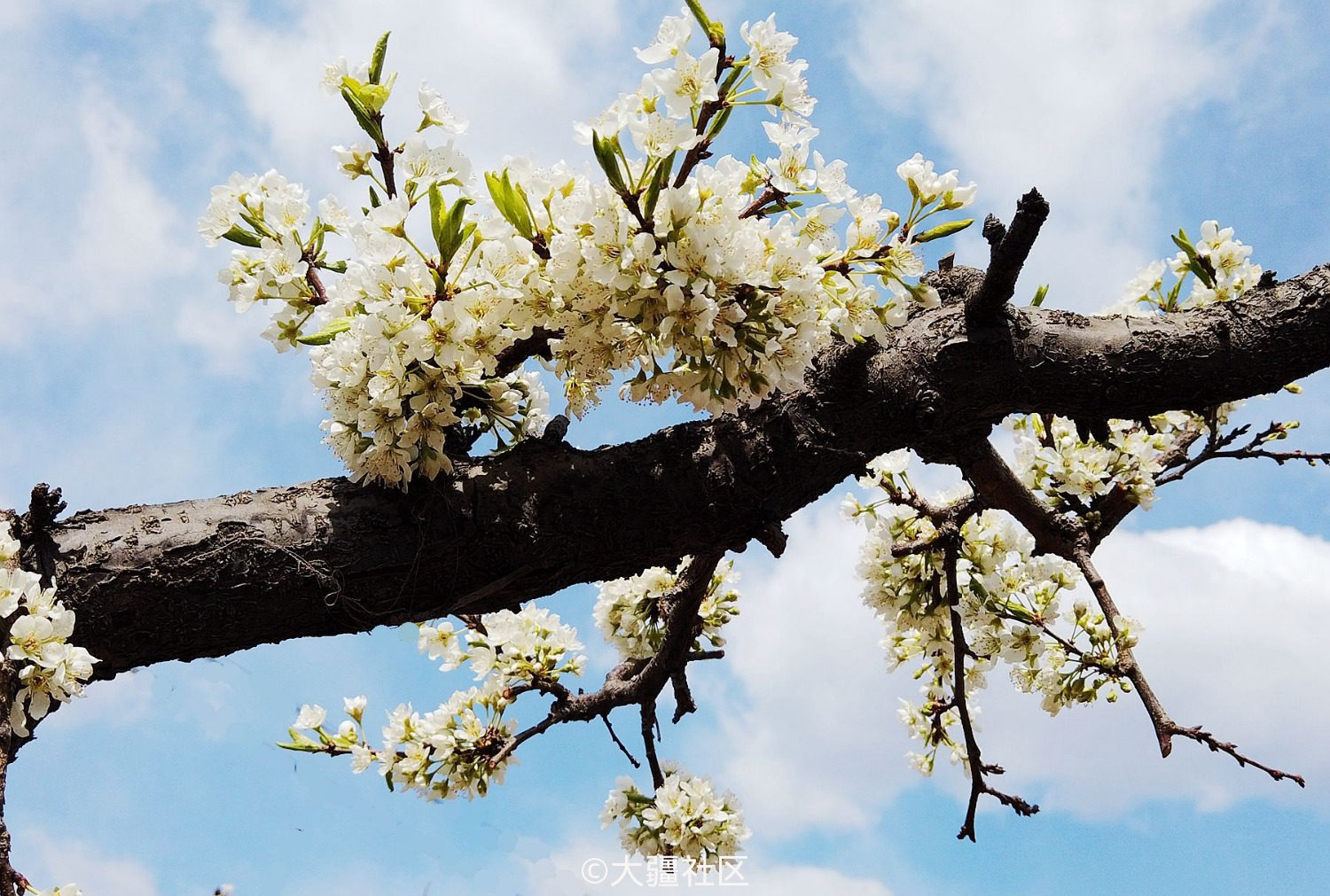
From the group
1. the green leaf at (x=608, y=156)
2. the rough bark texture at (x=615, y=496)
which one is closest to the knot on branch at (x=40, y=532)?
the rough bark texture at (x=615, y=496)

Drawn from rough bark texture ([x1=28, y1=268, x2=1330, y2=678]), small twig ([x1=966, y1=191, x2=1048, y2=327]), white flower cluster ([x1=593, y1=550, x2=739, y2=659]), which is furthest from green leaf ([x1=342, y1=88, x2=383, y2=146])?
white flower cluster ([x1=593, y1=550, x2=739, y2=659])

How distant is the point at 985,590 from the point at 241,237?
249 cm

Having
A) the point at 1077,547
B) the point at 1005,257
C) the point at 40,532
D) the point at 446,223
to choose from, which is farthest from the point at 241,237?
the point at 1077,547

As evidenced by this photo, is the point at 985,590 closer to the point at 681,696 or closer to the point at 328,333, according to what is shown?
the point at 681,696

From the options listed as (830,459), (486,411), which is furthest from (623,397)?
(830,459)

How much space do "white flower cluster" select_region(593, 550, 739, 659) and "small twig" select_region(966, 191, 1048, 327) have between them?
174 centimetres

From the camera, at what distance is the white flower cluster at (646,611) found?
12.9 ft

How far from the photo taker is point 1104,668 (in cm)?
329

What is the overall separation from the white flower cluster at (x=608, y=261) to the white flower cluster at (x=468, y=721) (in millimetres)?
1576

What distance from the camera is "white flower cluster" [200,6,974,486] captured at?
5.99 ft

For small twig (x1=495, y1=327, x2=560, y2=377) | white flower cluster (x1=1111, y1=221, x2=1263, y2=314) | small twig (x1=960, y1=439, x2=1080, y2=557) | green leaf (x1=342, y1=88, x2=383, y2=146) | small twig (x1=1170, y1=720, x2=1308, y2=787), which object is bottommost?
small twig (x1=1170, y1=720, x2=1308, y2=787)

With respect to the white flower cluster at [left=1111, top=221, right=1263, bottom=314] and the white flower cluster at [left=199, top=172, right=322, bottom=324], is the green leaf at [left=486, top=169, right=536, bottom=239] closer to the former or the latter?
the white flower cluster at [left=199, top=172, right=322, bottom=324]

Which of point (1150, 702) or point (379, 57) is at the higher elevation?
point (379, 57)

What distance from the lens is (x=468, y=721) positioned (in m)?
3.52
